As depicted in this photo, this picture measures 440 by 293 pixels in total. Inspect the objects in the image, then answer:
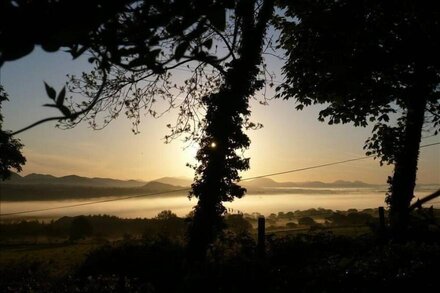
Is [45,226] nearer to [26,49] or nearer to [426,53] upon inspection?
[426,53]

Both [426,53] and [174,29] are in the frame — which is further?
[426,53]

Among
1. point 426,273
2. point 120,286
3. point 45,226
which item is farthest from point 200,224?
point 45,226

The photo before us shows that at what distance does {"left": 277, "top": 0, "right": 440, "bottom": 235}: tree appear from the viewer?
12203mm

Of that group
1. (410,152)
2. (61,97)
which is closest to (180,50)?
(61,97)

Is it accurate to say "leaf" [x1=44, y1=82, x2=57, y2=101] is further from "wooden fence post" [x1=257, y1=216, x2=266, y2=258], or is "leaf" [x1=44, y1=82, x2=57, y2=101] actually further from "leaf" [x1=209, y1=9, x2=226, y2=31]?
"wooden fence post" [x1=257, y1=216, x2=266, y2=258]

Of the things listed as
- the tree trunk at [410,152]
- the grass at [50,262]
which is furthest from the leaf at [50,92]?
the tree trunk at [410,152]

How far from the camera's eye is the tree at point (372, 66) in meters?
12.2

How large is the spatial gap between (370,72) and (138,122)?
918 centimetres

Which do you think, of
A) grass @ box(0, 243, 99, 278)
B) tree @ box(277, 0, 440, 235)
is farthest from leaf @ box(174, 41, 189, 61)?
grass @ box(0, 243, 99, 278)

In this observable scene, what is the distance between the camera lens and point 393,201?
17.1 metres

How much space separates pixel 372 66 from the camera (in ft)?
47.9

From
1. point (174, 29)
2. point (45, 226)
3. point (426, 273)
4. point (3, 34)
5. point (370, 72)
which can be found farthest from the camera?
point (45, 226)

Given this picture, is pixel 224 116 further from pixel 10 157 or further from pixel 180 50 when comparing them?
pixel 10 157

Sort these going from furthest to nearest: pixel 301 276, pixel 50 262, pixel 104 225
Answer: pixel 104 225
pixel 50 262
pixel 301 276
